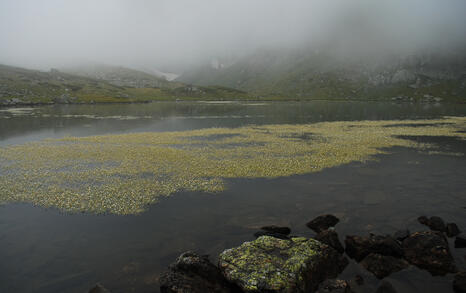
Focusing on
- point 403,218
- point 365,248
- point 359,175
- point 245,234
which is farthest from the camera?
point 359,175

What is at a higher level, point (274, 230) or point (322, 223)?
point (322, 223)

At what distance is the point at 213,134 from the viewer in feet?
215

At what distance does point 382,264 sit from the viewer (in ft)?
51.2

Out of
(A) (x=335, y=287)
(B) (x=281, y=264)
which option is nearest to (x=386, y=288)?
(A) (x=335, y=287)

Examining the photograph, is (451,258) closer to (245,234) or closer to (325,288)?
(325,288)

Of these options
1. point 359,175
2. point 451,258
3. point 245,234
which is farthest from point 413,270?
point 359,175

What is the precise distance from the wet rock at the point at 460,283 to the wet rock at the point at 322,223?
735 cm

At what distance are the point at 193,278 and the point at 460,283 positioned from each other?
536 inches

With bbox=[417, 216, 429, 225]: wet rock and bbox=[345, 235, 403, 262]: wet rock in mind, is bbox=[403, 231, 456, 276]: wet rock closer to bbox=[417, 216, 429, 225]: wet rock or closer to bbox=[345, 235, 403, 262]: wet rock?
bbox=[345, 235, 403, 262]: wet rock

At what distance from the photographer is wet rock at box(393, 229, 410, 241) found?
59.4 ft

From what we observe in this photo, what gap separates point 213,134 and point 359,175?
127ft

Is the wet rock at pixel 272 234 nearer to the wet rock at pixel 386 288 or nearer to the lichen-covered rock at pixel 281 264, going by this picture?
the lichen-covered rock at pixel 281 264

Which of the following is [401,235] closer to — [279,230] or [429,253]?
[429,253]

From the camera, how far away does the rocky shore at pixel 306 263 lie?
43.6ft
